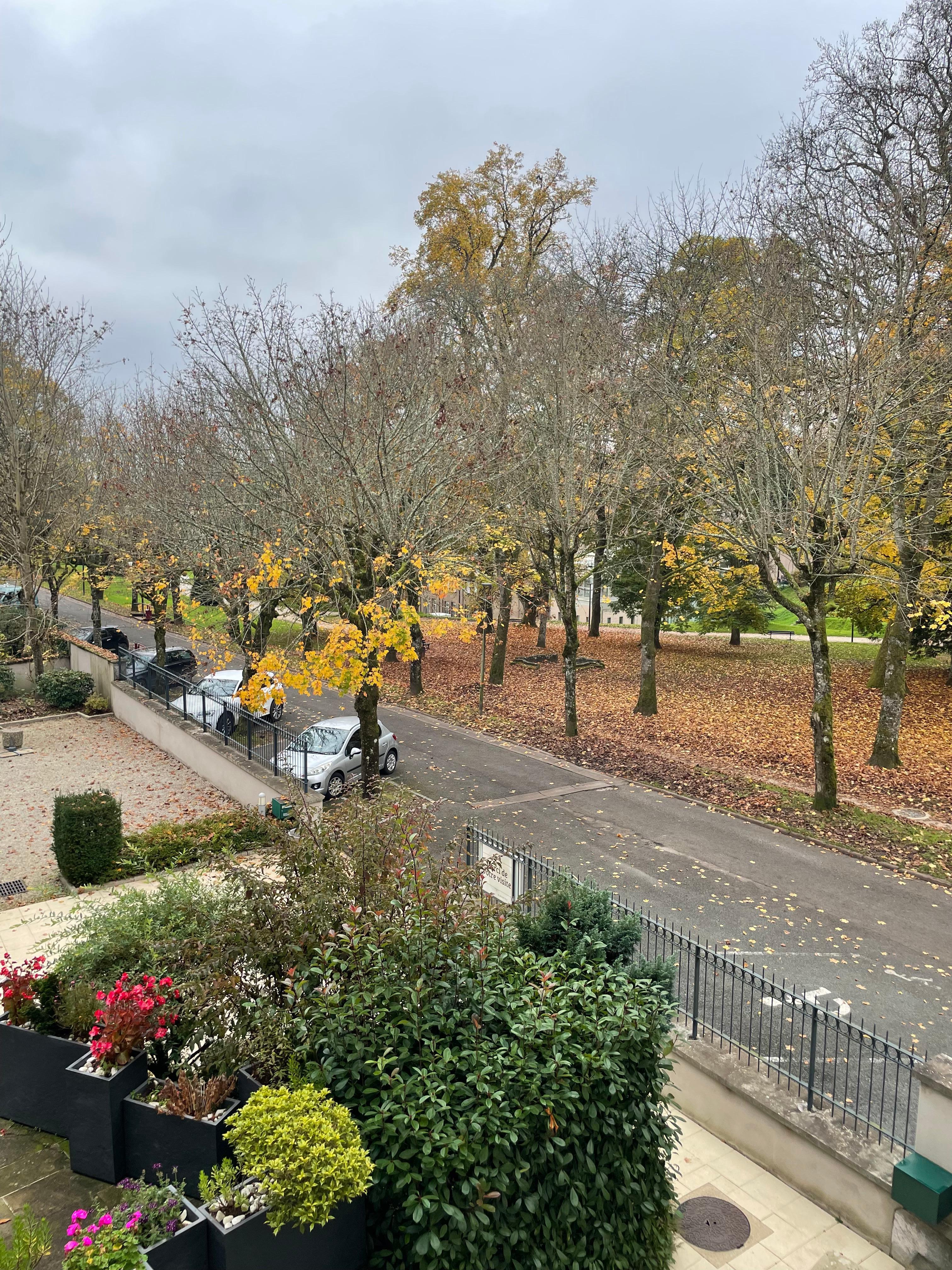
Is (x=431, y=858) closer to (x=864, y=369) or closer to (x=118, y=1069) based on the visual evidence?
(x=118, y=1069)

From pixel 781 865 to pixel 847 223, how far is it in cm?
1156

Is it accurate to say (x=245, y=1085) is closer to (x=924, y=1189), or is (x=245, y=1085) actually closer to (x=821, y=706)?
(x=924, y=1189)

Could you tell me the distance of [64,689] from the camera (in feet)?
74.9

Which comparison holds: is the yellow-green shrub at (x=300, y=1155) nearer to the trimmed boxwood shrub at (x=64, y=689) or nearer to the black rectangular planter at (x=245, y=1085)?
the black rectangular planter at (x=245, y=1085)

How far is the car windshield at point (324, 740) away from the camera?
16438mm

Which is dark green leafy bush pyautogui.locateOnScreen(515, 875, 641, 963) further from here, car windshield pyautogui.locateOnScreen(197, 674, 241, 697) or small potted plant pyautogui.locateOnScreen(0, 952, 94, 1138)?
car windshield pyautogui.locateOnScreen(197, 674, 241, 697)

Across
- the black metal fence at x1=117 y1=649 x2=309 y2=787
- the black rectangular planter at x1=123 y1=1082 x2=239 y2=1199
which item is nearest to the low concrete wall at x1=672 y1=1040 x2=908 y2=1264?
the black rectangular planter at x1=123 y1=1082 x2=239 y2=1199

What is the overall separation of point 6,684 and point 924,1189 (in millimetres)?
24814

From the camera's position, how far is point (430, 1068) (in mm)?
4715

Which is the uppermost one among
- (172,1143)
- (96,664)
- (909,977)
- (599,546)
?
(599,546)

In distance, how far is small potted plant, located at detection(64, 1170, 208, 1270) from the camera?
3.82 metres

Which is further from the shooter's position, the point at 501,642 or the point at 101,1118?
the point at 501,642

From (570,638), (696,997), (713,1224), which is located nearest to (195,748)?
(570,638)

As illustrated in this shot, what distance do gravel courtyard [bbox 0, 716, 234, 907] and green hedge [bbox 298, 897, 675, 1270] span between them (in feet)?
24.5
